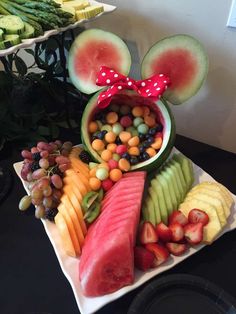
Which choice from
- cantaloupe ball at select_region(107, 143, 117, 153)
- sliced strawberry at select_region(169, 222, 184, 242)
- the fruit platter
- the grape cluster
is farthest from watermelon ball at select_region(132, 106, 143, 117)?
sliced strawberry at select_region(169, 222, 184, 242)

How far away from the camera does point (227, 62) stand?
2.86 feet

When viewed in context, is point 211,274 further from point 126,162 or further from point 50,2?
point 50,2

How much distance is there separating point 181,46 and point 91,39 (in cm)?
23

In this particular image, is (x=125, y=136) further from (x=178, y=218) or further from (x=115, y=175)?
(x=178, y=218)

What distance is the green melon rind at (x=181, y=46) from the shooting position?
0.76 metres

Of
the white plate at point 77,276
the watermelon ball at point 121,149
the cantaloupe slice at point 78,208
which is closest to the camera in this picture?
the white plate at point 77,276

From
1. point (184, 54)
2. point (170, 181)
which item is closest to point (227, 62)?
point (184, 54)

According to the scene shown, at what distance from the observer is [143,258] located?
654mm

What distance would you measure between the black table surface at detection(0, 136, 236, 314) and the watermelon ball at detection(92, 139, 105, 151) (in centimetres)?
24

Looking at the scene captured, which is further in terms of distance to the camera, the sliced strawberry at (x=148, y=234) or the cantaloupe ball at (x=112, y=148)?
the cantaloupe ball at (x=112, y=148)

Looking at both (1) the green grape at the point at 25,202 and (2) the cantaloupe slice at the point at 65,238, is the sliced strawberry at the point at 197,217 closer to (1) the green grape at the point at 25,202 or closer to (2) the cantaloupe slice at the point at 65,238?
(2) the cantaloupe slice at the point at 65,238

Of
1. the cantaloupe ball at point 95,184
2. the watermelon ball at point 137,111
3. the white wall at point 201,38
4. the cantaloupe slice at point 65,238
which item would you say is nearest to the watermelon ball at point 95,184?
the cantaloupe ball at point 95,184

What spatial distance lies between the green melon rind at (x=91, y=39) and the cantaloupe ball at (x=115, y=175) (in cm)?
22

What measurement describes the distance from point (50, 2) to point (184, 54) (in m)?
0.38
